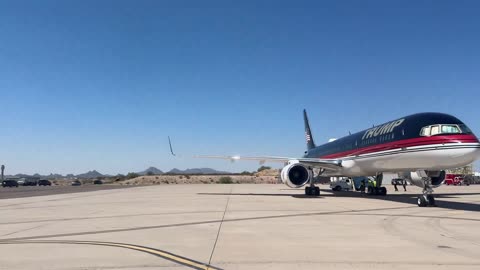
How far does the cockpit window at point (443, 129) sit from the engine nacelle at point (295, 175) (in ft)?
29.1

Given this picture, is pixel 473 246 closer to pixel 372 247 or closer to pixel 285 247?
pixel 372 247

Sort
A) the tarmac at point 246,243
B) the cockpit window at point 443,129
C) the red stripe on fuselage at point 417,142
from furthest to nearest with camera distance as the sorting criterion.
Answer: the cockpit window at point 443,129, the red stripe on fuselage at point 417,142, the tarmac at point 246,243

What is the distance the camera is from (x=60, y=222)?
13328 millimetres

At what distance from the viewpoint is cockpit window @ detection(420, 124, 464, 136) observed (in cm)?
1627

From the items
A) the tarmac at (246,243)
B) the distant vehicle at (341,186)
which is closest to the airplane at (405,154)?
the tarmac at (246,243)

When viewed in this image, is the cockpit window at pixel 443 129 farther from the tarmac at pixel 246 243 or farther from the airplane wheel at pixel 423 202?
the tarmac at pixel 246 243

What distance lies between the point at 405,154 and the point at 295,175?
806cm

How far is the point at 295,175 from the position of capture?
2528cm

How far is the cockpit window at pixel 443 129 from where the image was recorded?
1627 cm

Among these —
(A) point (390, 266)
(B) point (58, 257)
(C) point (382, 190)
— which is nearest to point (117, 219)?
(B) point (58, 257)

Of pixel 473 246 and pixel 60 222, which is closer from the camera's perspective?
pixel 473 246

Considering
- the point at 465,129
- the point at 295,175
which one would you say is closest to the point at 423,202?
the point at 465,129

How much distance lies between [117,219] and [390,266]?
10.2 metres

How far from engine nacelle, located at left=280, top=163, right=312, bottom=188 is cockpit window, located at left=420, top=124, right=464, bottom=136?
8.87m
